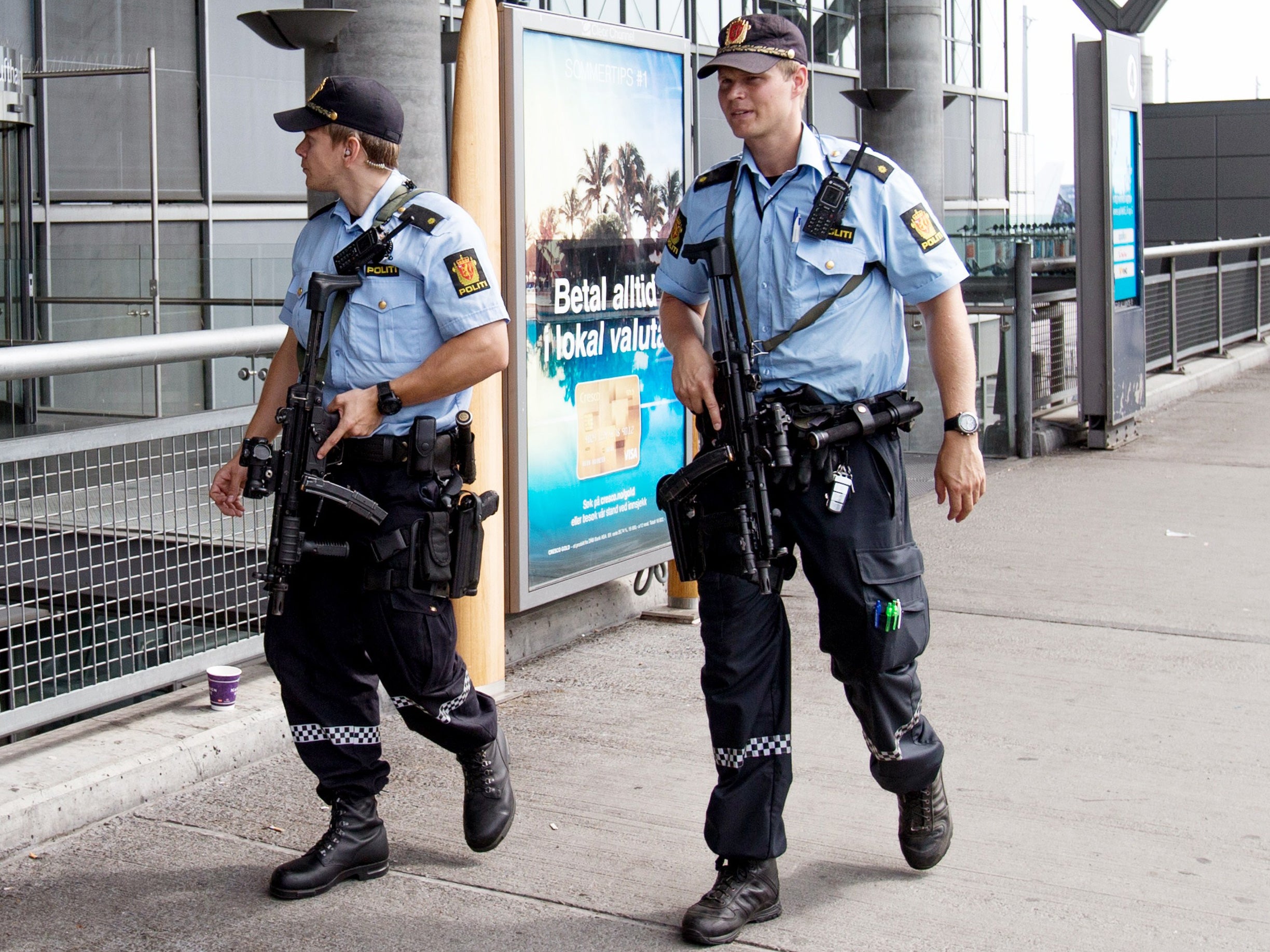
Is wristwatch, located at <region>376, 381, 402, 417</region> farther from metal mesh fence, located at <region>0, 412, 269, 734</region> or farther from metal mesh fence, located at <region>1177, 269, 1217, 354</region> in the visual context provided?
metal mesh fence, located at <region>1177, 269, 1217, 354</region>

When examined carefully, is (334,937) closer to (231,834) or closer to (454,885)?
(454,885)

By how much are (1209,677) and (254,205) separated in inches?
451

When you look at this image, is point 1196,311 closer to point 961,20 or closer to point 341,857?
point 341,857

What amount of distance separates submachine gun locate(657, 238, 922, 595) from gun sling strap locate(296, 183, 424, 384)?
2.25 ft

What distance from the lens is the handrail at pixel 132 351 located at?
3.84 metres

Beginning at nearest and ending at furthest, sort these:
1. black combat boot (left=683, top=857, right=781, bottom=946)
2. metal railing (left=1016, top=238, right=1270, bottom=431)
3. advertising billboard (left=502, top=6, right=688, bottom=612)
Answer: black combat boot (left=683, top=857, right=781, bottom=946), advertising billboard (left=502, top=6, right=688, bottom=612), metal railing (left=1016, top=238, right=1270, bottom=431)

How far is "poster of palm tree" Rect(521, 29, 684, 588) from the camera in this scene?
515cm

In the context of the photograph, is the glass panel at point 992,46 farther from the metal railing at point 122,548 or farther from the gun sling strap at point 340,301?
the gun sling strap at point 340,301

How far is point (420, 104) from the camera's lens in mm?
4863

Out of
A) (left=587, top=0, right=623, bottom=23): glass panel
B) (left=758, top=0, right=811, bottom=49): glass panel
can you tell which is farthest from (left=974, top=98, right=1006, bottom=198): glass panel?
(left=587, top=0, right=623, bottom=23): glass panel

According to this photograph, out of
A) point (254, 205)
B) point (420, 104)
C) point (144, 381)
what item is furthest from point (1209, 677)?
point (254, 205)

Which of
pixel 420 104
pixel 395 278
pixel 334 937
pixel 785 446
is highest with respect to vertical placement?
pixel 420 104

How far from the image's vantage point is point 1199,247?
12.7m

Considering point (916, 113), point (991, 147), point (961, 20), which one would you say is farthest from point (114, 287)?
point (991, 147)
